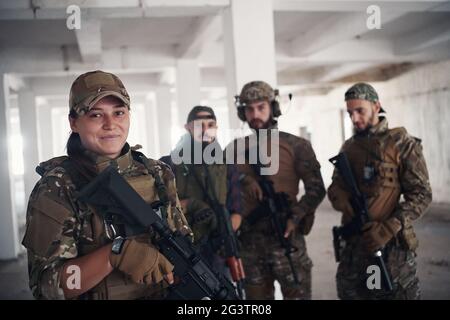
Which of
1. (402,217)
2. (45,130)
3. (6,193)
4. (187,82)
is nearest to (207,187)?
(402,217)

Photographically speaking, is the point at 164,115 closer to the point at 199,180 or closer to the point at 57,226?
the point at 199,180

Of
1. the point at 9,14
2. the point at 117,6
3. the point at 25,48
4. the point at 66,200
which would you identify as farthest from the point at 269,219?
the point at 25,48

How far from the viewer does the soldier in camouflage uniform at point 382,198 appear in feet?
8.87

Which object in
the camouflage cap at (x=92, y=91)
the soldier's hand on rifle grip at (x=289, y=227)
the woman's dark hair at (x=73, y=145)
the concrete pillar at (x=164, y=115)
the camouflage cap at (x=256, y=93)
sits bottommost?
the soldier's hand on rifle grip at (x=289, y=227)

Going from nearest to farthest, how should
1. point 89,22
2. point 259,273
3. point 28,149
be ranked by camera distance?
1. point 259,273
2. point 89,22
3. point 28,149

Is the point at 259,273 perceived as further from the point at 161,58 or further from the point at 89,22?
the point at 161,58

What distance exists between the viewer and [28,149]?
8.81 metres

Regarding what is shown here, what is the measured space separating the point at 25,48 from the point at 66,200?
6096mm

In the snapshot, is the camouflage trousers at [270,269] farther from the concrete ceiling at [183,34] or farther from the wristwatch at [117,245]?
the concrete ceiling at [183,34]

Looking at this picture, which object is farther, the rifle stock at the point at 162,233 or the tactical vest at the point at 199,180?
the tactical vest at the point at 199,180

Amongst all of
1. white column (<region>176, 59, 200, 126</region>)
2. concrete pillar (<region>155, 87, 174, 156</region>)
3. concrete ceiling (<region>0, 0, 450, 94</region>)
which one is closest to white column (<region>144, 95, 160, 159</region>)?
concrete pillar (<region>155, 87, 174, 156</region>)

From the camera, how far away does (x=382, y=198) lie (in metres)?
2.80

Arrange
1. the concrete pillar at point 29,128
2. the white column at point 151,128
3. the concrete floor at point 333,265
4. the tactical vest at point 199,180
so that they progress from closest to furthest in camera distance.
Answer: the tactical vest at point 199,180 → the concrete floor at point 333,265 → the concrete pillar at point 29,128 → the white column at point 151,128

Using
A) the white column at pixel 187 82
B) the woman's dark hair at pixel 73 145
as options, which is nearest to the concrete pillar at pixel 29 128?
the white column at pixel 187 82
